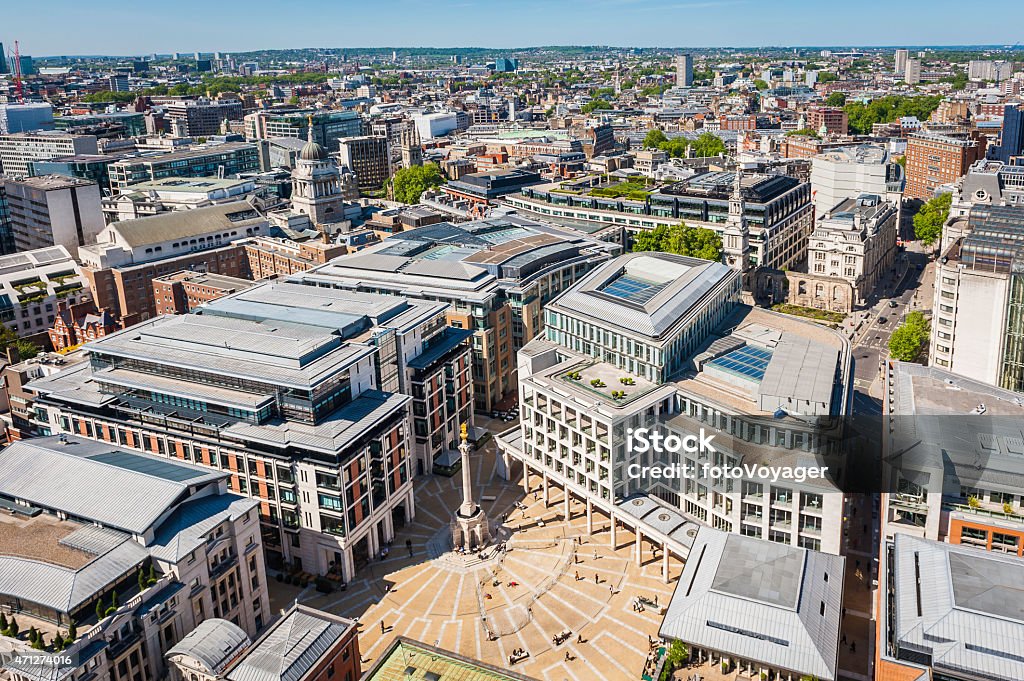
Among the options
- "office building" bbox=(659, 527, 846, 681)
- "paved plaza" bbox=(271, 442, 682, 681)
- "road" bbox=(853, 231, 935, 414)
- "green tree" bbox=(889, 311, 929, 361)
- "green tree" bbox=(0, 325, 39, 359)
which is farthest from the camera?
"green tree" bbox=(0, 325, 39, 359)

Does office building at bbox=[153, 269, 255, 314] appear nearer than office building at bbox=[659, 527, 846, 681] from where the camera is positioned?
No

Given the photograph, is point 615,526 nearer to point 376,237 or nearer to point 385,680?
point 385,680

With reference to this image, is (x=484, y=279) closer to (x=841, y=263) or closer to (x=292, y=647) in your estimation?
(x=292, y=647)

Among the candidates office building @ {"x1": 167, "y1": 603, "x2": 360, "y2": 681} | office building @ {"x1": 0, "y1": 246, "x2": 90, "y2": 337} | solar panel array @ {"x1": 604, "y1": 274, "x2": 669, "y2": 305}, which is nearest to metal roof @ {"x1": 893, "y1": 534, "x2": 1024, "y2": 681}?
office building @ {"x1": 167, "y1": 603, "x2": 360, "y2": 681}

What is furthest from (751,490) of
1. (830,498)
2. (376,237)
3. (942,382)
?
(376,237)

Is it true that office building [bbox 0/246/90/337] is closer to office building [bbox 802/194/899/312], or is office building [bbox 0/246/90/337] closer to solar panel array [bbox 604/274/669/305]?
solar panel array [bbox 604/274/669/305]

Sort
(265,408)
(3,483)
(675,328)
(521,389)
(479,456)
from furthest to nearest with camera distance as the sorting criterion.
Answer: (479,456)
(521,389)
(675,328)
(265,408)
(3,483)

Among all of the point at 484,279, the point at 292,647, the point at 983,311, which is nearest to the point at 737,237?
the point at 983,311

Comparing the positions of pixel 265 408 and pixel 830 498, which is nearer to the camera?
pixel 830 498
